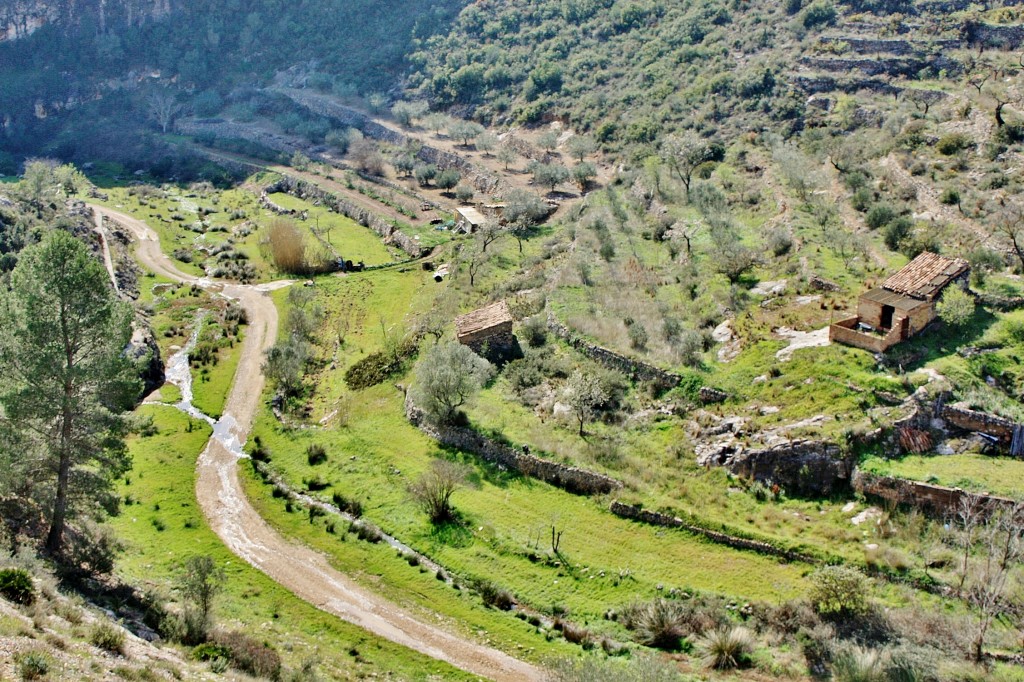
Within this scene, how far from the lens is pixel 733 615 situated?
29.2 m

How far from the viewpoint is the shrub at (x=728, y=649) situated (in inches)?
1064

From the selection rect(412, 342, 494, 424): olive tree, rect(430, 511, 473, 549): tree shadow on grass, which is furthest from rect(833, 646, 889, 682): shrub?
rect(412, 342, 494, 424): olive tree

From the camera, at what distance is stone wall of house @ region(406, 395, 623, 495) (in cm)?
3638

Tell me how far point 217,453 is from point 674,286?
88.6ft

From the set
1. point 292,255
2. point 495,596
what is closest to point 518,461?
point 495,596

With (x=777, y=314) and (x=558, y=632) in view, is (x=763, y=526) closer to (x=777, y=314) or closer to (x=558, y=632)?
(x=558, y=632)

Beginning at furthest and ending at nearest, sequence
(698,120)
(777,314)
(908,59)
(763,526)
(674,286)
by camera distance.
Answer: (698,120) → (908,59) → (674,286) → (777,314) → (763,526)

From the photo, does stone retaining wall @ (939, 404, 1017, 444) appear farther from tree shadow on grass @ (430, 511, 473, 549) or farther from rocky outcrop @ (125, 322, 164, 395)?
rocky outcrop @ (125, 322, 164, 395)

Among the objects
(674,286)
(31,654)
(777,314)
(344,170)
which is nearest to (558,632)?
(31,654)

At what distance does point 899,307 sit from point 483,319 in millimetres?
20985

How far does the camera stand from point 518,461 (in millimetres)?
38531

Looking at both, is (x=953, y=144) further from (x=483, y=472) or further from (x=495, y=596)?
(x=495, y=596)

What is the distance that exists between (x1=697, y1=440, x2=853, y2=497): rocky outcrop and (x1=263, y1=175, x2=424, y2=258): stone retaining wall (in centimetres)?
4779

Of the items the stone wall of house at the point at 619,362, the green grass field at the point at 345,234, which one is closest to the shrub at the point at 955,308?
the stone wall of house at the point at 619,362
